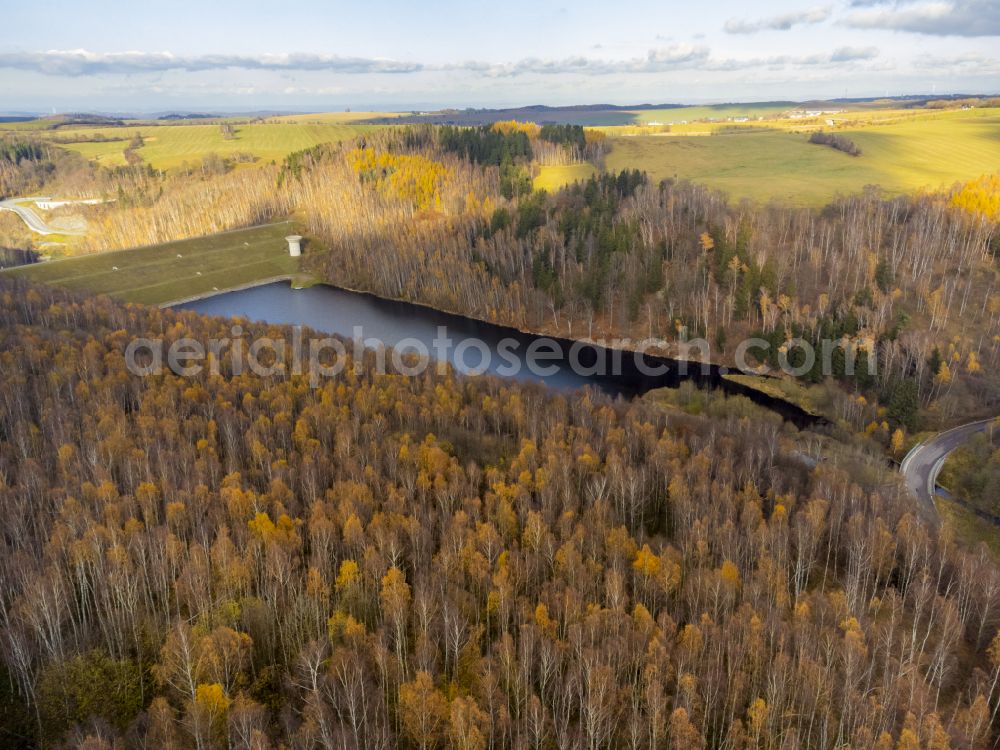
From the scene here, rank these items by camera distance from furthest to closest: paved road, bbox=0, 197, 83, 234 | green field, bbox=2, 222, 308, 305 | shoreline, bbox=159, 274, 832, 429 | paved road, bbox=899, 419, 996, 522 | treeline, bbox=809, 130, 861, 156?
paved road, bbox=0, 197, 83, 234 → treeline, bbox=809, 130, 861, 156 → green field, bbox=2, 222, 308, 305 → shoreline, bbox=159, 274, 832, 429 → paved road, bbox=899, 419, 996, 522

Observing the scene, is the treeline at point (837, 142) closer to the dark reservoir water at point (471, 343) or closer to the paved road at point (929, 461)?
the dark reservoir water at point (471, 343)

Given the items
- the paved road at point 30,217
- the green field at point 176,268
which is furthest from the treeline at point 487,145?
the paved road at point 30,217

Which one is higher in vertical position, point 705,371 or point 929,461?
point 705,371

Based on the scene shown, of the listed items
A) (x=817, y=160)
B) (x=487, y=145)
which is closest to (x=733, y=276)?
(x=817, y=160)

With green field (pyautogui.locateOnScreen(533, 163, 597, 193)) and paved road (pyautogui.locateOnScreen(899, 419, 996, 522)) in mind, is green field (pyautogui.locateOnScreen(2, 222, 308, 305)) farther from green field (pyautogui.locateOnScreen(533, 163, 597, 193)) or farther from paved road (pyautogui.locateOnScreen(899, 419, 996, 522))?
paved road (pyautogui.locateOnScreen(899, 419, 996, 522))

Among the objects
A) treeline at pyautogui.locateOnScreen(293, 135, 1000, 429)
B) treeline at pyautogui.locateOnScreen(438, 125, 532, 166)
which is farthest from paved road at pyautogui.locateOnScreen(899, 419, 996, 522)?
treeline at pyautogui.locateOnScreen(438, 125, 532, 166)

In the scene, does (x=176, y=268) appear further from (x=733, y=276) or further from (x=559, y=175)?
(x=733, y=276)
